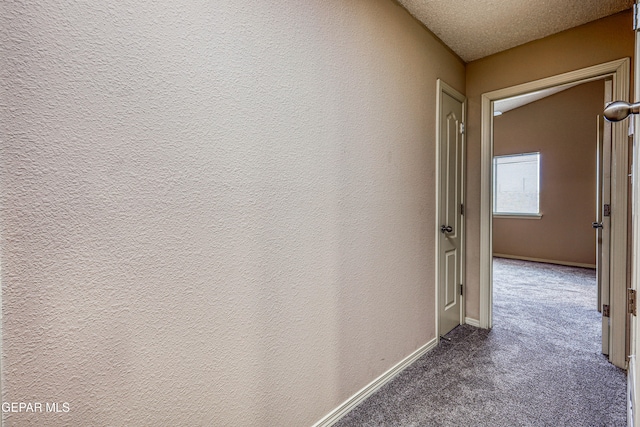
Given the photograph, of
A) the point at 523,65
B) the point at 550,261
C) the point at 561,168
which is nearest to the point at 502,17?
the point at 523,65

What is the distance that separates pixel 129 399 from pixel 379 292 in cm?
132

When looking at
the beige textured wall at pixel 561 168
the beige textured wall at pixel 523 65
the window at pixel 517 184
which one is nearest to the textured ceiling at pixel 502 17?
the beige textured wall at pixel 523 65

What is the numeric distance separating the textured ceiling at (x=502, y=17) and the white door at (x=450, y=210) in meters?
0.40

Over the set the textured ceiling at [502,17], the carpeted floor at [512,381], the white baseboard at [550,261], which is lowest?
the carpeted floor at [512,381]

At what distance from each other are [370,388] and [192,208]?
1.49m

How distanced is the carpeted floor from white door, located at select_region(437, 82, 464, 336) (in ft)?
0.76

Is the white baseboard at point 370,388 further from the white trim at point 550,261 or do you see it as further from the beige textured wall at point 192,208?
the white trim at point 550,261

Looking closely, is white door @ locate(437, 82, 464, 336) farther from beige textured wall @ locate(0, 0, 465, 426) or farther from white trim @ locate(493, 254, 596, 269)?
white trim @ locate(493, 254, 596, 269)

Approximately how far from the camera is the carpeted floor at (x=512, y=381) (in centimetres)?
157

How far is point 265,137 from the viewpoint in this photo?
48.5 inches

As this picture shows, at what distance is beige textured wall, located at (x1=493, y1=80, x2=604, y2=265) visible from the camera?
4902 mm

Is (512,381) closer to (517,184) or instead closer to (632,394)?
(632,394)

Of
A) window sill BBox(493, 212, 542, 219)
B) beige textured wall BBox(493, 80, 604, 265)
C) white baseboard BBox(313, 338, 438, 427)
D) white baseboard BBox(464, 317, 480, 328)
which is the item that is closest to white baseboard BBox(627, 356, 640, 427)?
white baseboard BBox(313, 338, 438, 427)

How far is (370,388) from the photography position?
1762 mm
